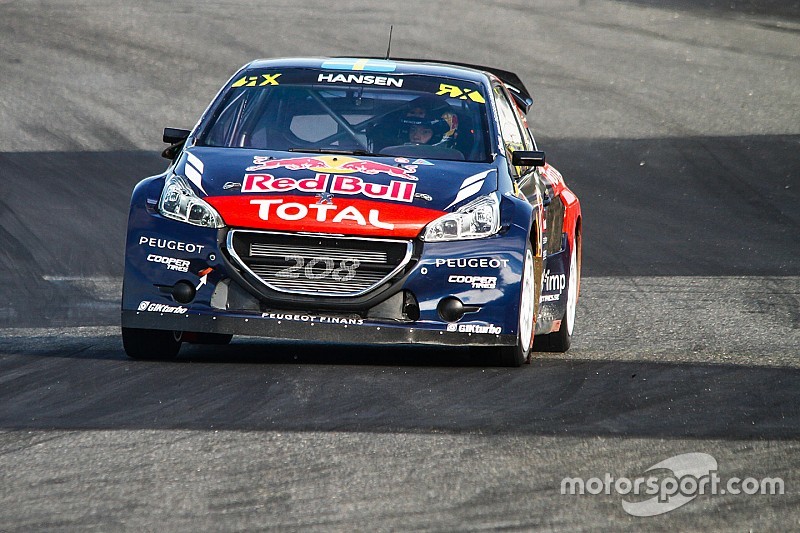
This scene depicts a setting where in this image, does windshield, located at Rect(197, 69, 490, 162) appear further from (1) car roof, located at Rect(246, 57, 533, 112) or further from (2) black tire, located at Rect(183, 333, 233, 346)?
(2) black tire, located at Rect(183, 333, 233, 346)

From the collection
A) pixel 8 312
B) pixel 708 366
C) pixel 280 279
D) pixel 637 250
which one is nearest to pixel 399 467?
pixel 280 279

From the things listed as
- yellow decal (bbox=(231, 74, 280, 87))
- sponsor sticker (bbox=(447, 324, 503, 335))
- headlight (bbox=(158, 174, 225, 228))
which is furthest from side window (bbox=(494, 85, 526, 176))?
headlight (bbox=(158, 174, 225, 228))

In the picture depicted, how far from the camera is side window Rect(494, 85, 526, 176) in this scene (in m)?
8.44

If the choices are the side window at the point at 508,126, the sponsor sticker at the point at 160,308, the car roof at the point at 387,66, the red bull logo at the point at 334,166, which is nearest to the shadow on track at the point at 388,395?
the sponsor sticker at the point at 160,308

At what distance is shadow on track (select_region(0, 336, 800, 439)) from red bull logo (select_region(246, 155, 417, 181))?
35.6 inches

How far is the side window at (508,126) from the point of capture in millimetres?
8439

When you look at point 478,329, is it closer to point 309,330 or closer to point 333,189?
point 309,330

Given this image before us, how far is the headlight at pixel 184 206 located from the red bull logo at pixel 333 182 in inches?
7.9

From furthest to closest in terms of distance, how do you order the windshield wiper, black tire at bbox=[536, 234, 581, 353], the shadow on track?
1. black tire at bbox=[536, 234, 581, 353]
2. the windshield wiper
3. the shadow on track

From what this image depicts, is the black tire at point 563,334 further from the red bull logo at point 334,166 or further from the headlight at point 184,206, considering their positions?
the headlight at point 184,206

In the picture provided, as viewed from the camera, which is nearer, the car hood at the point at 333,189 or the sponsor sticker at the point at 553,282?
the car hood at the point at 333,189

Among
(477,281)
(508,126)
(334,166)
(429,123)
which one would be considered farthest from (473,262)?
(508,126)

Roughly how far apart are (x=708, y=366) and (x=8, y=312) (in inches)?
185

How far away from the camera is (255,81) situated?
8727 millimetres
